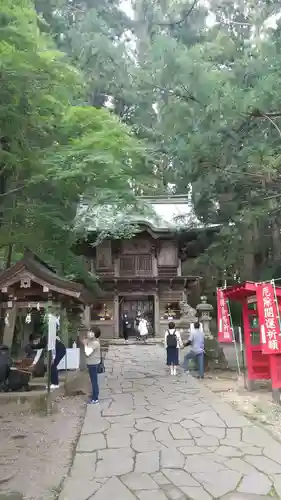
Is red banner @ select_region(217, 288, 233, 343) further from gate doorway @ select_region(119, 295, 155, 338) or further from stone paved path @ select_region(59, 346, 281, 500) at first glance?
gate doorway @ select_region(119, 295, 155, 338)

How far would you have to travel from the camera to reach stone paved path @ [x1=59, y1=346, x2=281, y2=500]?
4.43 metres

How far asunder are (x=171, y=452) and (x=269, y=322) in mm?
4009

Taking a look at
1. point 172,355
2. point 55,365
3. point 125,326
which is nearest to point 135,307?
point 125,326

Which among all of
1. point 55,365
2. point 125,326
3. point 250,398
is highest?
point 125,326

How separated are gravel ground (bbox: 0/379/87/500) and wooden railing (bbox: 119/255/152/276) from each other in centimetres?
1354

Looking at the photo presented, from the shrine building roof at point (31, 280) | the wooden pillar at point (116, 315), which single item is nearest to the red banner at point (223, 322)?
the shrine building roof at point (31, 280)

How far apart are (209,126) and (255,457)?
26.4 feet

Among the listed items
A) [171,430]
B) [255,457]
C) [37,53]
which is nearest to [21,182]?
[37,53]

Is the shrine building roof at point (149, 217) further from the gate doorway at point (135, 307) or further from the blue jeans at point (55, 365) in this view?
the blue jeans at point (55, 365)

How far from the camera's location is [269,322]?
28.3ft

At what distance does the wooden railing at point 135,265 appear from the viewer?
22641 millimetres

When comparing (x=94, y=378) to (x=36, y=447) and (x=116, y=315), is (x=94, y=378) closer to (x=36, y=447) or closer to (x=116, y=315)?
(x=36, y=447)

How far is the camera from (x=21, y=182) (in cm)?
1063

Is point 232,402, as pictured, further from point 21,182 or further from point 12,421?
point 21,182
